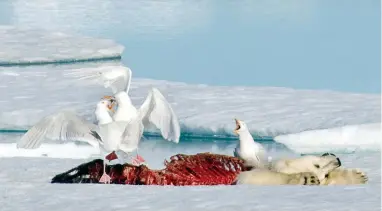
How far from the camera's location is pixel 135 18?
280 inches

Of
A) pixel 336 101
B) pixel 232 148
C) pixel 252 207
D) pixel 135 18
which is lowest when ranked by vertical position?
pixel 252 207

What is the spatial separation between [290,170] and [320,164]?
0.42 ft

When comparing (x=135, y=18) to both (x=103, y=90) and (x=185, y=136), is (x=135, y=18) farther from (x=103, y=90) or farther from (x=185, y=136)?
(x=185, y=136)

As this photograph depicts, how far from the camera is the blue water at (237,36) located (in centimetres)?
643

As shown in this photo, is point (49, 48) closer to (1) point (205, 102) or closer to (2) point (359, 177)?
(1) point (205, 102)

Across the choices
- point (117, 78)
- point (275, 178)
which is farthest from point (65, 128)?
point (275, 178)

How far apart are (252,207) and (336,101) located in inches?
66.5

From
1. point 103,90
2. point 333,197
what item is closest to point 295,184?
point 333,197

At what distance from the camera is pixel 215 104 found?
232 inches

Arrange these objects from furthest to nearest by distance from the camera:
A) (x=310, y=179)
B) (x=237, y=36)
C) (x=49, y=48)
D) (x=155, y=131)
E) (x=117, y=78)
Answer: (x=237, y=36) → (x=49, y=48) → (x=155, y=131) → (x=117, y=78) → (x=310, y=179)

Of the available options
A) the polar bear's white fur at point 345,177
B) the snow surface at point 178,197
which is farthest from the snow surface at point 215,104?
the snow surface at point 178,197

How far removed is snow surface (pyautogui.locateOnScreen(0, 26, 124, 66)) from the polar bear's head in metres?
1.91

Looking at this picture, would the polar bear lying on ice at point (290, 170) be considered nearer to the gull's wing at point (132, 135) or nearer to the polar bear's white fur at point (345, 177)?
the polar bear's white fur at point (345, 177)

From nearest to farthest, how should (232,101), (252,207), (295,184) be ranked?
(252,207)
(295,184)
(232,101)
